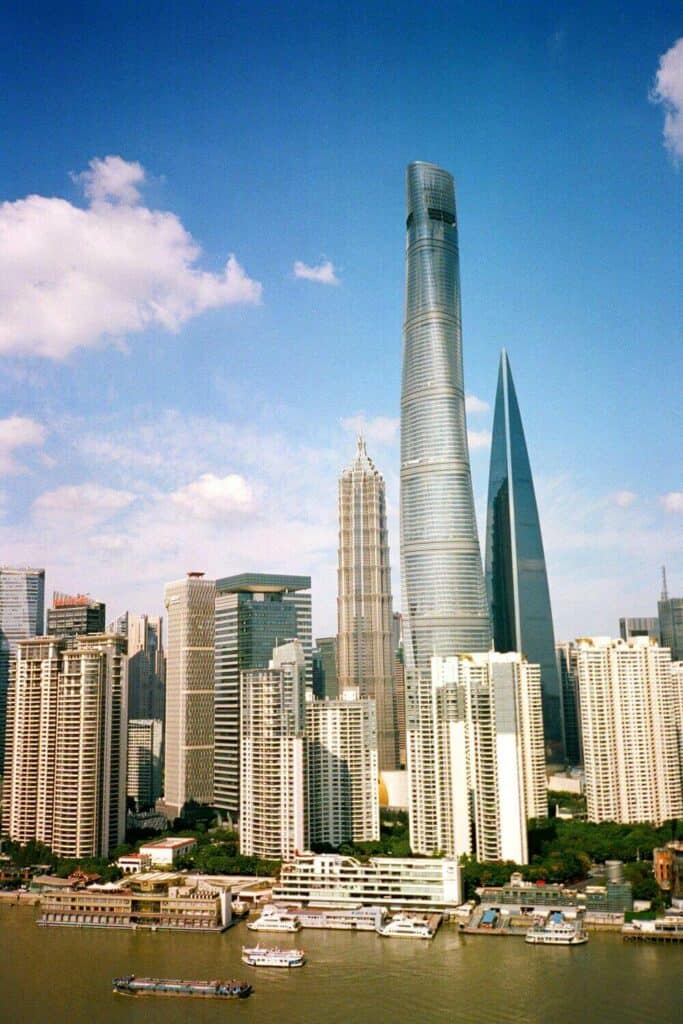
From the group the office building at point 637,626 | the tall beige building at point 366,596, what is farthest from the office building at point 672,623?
the tall beige building at point 366,596

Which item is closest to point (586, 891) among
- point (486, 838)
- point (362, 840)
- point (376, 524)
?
point (486, 838)

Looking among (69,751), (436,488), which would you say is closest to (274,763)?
(69,751)

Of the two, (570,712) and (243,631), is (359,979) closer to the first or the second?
(243,631)

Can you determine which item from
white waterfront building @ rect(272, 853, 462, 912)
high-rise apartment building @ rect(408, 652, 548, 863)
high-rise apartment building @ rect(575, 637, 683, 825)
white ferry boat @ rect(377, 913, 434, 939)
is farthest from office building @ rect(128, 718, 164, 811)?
white ferry boat @ rect(377, 913, 434, 939)

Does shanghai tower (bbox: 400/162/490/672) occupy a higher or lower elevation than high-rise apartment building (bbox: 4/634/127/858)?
higher

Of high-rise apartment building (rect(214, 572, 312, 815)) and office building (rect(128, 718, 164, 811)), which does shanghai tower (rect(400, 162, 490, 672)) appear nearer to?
high-rise apartment building (rect(214, 572, 312, 815))

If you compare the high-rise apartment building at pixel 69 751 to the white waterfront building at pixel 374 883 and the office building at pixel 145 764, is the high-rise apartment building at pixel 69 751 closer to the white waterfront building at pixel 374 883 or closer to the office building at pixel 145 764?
the white waterfront building at pixel 374 883

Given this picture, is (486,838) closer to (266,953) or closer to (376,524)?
(266,953)
